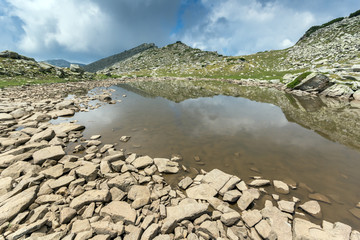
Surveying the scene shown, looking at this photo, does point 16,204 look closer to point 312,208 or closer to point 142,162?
point 142,162


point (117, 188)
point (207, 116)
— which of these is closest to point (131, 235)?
point (117, 188)

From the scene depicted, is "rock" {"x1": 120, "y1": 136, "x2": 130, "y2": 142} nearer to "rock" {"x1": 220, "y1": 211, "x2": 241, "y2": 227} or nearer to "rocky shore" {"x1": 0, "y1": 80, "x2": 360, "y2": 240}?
"rocky shore" {"x1": 0, "y1": 80, "x2": 360, "y2": 240}

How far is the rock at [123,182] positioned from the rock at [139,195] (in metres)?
0.30

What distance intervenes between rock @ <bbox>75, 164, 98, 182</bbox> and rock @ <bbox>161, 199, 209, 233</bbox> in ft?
13.0

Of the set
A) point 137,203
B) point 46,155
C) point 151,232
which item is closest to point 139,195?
point 137,203

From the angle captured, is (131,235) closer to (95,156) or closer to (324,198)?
(95,156)

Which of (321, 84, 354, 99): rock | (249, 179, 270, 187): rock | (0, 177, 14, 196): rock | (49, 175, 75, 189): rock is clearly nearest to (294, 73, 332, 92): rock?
(321, 84, 354, 99): rock

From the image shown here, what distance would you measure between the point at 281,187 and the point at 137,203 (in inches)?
259

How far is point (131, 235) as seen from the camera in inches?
171

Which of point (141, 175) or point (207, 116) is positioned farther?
point (207, 116)

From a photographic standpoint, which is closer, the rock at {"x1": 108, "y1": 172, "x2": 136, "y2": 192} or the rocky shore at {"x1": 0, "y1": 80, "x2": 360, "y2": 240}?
the rocky shore at {"x1": 0, "y1": 80, "x2": 360, "y2": 240}

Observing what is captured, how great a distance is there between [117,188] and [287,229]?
6.54 meters

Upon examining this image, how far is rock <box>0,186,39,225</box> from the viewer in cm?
462

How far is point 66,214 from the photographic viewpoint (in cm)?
484
